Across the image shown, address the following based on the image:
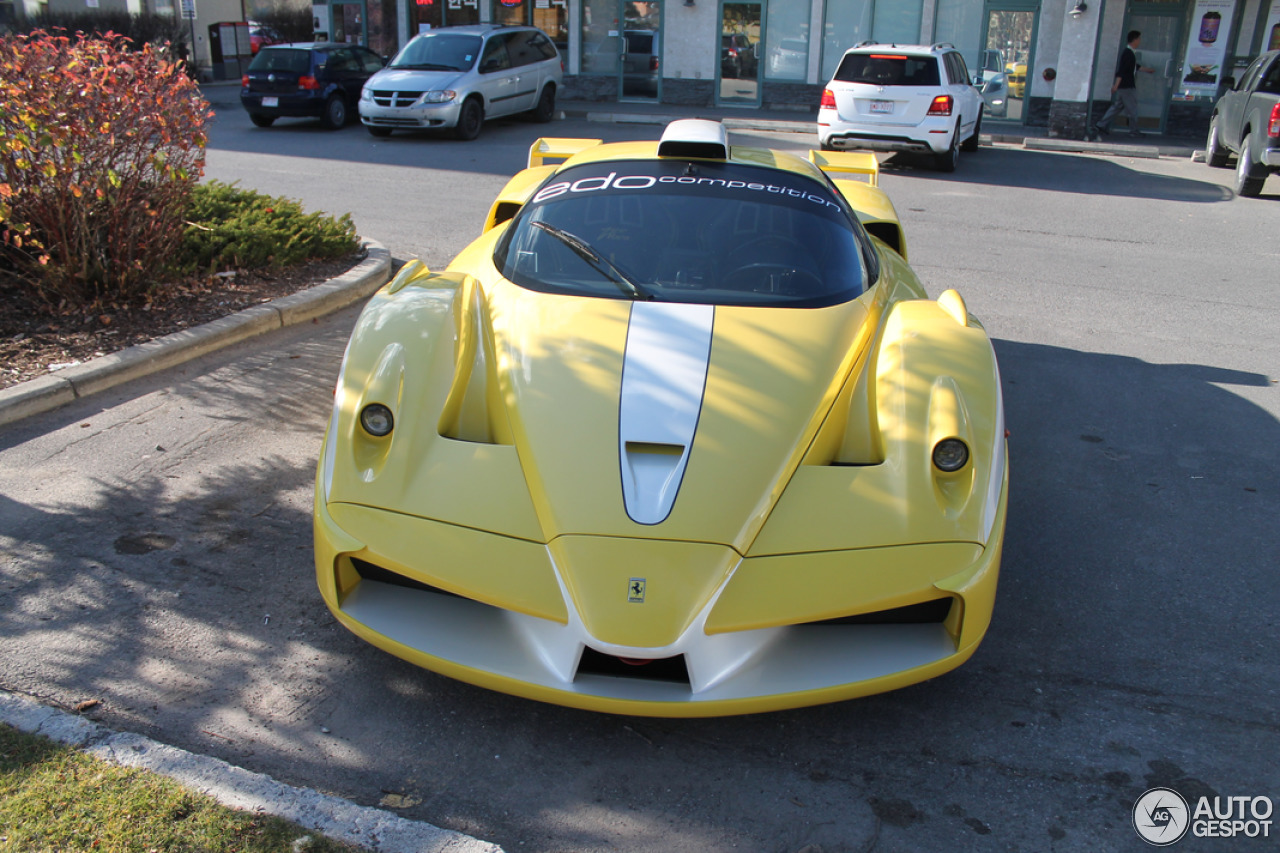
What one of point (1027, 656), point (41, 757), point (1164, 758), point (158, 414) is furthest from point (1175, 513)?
point (158, 414)

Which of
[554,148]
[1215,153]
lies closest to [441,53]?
[554,148]

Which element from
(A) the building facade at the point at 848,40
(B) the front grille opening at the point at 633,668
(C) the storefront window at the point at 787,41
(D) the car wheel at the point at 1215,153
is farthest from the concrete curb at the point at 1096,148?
(B) the front grille opening at the point at 633,668

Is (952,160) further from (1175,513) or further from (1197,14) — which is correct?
(1175,513)

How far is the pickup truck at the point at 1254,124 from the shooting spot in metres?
11.8

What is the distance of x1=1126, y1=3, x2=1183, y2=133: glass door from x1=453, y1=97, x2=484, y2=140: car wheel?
40.7 ft

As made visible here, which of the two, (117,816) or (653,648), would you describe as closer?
(117,816)

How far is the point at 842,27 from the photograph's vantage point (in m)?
20.6

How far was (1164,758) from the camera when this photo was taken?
9.09 feet

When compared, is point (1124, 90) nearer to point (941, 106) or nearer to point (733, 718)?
point (941, 106)

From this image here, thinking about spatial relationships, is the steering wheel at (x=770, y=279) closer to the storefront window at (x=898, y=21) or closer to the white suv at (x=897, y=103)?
the white suv at (x=897, y=103)

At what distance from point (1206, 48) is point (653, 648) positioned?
20432 mm

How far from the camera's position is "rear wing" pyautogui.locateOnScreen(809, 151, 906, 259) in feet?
17.5

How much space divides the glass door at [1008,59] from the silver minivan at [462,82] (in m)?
8.73

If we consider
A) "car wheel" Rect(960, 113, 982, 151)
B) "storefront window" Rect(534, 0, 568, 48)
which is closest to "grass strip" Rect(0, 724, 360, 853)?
"car wheel" Rect(960, 113, 982, 151)
